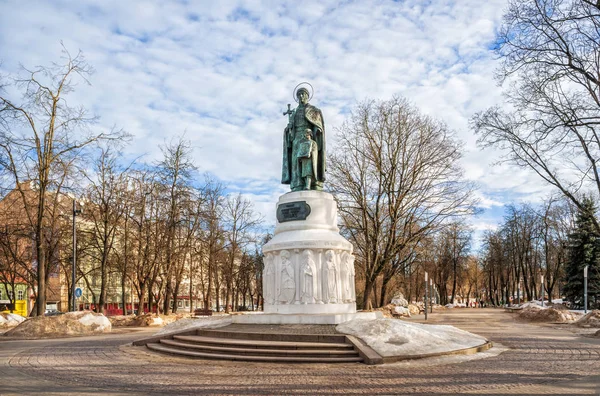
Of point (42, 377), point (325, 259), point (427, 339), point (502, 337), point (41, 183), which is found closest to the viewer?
point (42, 377)

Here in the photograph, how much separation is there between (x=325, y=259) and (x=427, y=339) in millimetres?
4062

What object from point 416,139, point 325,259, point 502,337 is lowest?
point 502,337

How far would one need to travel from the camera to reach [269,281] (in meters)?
15.9

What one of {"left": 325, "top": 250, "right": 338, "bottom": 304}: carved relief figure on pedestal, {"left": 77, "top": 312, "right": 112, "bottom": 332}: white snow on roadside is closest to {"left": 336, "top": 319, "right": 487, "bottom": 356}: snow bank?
{"left": 325, "top": 250, "right": 338, "bottom": 304}: carved relief figure on pedestal

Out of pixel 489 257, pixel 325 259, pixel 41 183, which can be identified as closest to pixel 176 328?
pixel 325 259

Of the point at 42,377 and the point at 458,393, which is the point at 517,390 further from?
the point at 42,377

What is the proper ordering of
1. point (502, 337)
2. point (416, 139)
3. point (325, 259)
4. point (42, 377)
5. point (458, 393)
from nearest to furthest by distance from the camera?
1. point (458, 393)
2. point (42, 377)
3. point (325, 259)
4. point (502, 337)
5. point (416, 139)

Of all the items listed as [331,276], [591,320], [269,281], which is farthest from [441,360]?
[591,320]

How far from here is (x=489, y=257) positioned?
63188mm

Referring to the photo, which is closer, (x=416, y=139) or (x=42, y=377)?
(x=42, y=377)

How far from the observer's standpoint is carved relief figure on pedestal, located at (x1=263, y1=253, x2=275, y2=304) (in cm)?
1579

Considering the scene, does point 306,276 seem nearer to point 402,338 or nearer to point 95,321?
point 402,338

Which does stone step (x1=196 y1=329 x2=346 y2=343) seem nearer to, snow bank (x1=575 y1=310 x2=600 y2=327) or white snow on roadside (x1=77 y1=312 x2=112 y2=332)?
white snow on roadside (x1=77 y1=312 x2=112 y2=332)

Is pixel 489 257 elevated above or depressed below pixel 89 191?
below
